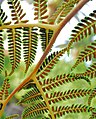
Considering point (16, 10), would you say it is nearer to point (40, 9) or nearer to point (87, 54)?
point (40, 9)

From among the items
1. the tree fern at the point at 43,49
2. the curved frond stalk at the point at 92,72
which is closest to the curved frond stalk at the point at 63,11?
the tree fern at the point at 43,49

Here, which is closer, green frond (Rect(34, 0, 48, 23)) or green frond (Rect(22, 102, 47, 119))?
green frond (Rect(34, 0, 48, 23))

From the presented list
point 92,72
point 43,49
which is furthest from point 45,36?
point 92,72

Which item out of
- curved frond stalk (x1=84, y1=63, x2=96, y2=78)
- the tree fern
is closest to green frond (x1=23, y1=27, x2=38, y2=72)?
the tree fern

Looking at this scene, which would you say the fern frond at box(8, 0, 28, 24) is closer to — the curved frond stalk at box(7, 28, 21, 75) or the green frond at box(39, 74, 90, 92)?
the curved frond stalk at box(7, 28, 21, 75)

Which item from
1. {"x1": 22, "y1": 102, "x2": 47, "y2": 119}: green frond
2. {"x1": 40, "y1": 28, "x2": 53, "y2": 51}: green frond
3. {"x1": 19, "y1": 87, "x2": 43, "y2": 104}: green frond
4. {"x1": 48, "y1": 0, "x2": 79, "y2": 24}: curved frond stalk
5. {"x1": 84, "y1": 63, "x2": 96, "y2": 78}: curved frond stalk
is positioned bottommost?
{"x1": 22, "y1": 102, "x2": 47, "y2": 119}: green frond

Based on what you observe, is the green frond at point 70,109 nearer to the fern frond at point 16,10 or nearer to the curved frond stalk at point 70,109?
the curved frond stalk at point 70,109

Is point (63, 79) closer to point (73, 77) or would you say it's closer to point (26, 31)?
point (73, 77)

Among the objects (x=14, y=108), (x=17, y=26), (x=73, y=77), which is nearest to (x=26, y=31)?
(x=17, y=26)

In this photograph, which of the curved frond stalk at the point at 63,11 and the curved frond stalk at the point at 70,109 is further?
the curved frond stalk at the point at 70,109
